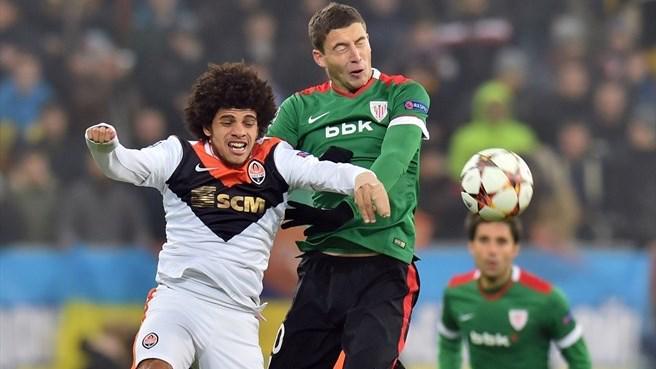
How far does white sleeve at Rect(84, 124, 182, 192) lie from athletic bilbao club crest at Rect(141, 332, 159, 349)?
2.21ft

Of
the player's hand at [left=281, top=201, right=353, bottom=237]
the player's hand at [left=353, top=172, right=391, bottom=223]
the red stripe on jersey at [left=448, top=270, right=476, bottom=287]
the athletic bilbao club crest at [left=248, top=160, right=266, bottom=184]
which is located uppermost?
the athletic bilbao club crest at [left=248, top=160, right=266, bottom=184]

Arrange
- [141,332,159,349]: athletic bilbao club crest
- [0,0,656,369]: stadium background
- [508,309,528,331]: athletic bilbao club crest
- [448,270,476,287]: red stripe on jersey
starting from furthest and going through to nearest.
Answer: [0,0,656,369]: stadium background → [448,270,476,287]: red stripe on jersey → [508,309,528,331]: athletic bilbao club crest → [141,332,159,349]: athletic bilbao club crest

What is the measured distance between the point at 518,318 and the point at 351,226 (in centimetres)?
207

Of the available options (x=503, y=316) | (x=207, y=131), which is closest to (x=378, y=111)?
(x=207, y=131)

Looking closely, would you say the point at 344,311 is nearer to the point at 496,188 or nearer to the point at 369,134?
the point at 369,134

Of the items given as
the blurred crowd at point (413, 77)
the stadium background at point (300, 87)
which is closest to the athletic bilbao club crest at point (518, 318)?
Answer: the stadium background at point (300, 87)

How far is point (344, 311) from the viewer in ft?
17.7

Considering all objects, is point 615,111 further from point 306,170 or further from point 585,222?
point 306,170

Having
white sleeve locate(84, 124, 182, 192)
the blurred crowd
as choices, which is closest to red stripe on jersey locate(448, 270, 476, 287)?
white sleeve locate(84, 124, 182, 192)

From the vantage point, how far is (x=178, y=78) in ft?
35.6

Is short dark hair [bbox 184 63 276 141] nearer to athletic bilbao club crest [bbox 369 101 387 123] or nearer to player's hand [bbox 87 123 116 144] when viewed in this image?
athletic bilbao club crest [bbox 369 101 387 123]

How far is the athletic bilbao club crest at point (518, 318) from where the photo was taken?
7132 millimetres

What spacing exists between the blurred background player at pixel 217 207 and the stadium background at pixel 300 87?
493 cm

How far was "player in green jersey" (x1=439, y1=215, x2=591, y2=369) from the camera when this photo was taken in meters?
7.05
